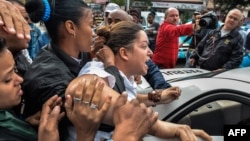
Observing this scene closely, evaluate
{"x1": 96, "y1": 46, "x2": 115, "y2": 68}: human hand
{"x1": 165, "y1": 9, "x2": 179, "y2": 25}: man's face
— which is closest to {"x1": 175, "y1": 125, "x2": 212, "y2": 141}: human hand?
{"x1": 96, "y1": 46, "x2": 115, "y2": 68}: human hand

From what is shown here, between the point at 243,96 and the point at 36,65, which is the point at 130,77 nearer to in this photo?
the point at 36,65

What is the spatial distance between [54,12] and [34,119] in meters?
0.49

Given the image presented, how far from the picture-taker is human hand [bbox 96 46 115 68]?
1681 mm

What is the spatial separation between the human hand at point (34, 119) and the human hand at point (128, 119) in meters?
0.34

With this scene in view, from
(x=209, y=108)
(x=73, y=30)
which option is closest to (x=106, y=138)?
(x=73, y=30)

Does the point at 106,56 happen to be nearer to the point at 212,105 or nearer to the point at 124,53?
the point at 124,53

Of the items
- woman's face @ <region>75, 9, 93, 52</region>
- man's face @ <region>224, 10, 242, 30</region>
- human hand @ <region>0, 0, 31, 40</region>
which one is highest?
human hand @ <region>0, 0, 31, 40</region>

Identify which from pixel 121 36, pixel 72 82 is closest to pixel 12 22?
pixel 72 82

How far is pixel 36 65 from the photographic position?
139 centimetres

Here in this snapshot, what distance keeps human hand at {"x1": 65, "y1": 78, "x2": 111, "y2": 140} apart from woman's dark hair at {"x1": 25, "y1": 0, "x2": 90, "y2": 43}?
506mm

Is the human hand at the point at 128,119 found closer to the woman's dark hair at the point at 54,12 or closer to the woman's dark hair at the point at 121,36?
the woman's dark hair at the point at 54,12

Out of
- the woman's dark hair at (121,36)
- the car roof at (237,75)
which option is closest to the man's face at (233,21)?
the car roof at (237,75)

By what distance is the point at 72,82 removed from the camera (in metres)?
1.17

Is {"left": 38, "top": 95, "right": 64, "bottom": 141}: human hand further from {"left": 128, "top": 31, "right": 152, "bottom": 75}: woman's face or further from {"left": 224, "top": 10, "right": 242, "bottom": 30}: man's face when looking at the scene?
{"left": 224, "top": 10, "right": 242, "bottom": 30}: man's face
